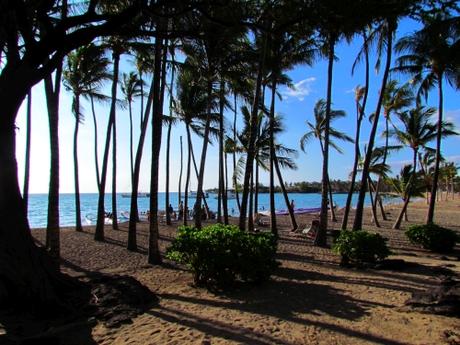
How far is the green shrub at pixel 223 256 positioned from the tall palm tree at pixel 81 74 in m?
10.5

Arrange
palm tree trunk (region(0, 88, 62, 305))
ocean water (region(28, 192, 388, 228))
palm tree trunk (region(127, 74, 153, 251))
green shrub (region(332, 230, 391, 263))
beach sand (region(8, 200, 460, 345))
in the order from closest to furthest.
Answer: beach sand (region(8, 200, 460, 345)), palm tree trunk (region(0, 88, 62, 305)), green shrub (region(332, 230, 391, 263)), palm tree trunk (region(127, 74, 153, 251)), ocean water (region(28, 192, 388, 228))

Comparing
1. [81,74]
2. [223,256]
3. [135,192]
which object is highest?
[81,74]

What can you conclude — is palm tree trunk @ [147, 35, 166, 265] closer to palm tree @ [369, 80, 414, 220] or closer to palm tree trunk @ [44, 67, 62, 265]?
palm tree trunk @ [44, 67, 62, 265]

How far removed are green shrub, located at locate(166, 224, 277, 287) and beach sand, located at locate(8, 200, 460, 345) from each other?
11.0 inches

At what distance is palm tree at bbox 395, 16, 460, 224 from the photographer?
1414 centimetres

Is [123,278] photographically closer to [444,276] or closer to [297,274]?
[297,274]

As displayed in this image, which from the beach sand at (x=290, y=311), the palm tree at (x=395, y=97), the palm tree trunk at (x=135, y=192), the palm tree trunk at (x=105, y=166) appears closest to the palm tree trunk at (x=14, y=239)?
the beach sand at (x=290, y=311)

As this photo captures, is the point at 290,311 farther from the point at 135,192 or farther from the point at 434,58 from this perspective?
the point at 434,58

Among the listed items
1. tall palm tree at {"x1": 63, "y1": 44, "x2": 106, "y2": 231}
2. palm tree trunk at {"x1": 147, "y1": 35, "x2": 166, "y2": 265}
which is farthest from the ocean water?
palm tree trunk at {"x1": 147, "y1": 35, "x2": 166, "y2": 265}

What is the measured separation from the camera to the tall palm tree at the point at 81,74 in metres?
15.5

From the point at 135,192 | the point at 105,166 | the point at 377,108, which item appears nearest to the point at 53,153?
the point at 135,192

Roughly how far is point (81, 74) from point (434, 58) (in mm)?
15470

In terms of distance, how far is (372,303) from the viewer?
630cm

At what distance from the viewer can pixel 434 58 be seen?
1723 centimetres
